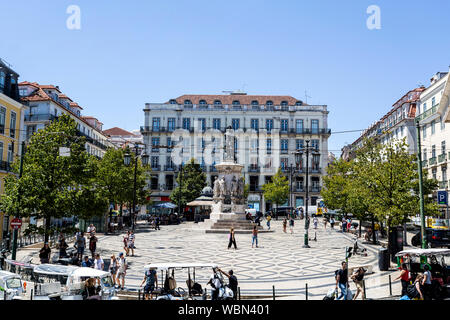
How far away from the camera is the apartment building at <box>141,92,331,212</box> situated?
216 ft

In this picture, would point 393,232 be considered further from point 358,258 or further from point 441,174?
point 441,174

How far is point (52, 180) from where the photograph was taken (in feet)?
62.4

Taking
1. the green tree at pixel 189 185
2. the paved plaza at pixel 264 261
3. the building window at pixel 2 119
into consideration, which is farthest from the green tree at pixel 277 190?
the building window at pixel 2 119

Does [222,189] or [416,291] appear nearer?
[416,291]

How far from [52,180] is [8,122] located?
13.8 metres

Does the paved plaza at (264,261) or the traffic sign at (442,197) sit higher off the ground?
the traffic sign at (442,197)

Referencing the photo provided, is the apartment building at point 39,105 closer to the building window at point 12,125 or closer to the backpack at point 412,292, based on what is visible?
the building window at point 12,125

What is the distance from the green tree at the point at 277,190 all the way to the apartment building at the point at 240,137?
5297 mm

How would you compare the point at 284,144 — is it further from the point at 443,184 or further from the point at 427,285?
the point at 427,285

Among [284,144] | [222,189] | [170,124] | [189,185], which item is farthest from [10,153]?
[284,144]

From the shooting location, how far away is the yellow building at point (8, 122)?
28.5 m

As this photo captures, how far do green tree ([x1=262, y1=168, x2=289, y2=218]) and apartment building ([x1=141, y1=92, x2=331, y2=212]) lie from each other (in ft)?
17.4

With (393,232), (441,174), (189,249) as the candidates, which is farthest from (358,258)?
(441,174)

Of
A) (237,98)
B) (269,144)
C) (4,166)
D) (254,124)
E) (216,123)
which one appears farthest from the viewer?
(237,98)
